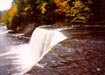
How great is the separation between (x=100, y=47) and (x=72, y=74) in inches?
136

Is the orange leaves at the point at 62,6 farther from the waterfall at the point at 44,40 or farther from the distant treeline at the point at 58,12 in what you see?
the waterfall at the point at 44,40

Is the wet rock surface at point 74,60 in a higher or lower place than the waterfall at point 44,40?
higher

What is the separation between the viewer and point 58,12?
30547mm

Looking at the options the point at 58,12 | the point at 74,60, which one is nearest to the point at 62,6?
the point at 58,12

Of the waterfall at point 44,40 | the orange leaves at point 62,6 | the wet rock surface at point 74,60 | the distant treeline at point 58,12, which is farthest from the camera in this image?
the orange leaves at point 62,6

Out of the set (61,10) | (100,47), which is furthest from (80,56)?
(61,10)

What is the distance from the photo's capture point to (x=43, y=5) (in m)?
31.6

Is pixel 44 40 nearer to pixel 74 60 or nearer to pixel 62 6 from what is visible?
pixel 74 60

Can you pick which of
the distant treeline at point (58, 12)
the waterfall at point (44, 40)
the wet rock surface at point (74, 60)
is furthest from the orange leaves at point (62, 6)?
the wet rock surface at point (74, 60)

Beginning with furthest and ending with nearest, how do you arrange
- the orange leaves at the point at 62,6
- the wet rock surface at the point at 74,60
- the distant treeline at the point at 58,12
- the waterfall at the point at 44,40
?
the orange leaves at the point at 62,6 → the distant treeline at the point at 58,12 → the waterfall at the point at 44,40 → the wet rock surface at the point at 74,60

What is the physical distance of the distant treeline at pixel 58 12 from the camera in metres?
27.8

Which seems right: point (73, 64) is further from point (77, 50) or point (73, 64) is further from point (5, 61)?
point (5, 61)

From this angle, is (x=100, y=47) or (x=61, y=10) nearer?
(x=100, y=47)

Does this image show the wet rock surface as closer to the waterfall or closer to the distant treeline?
the waterfall
